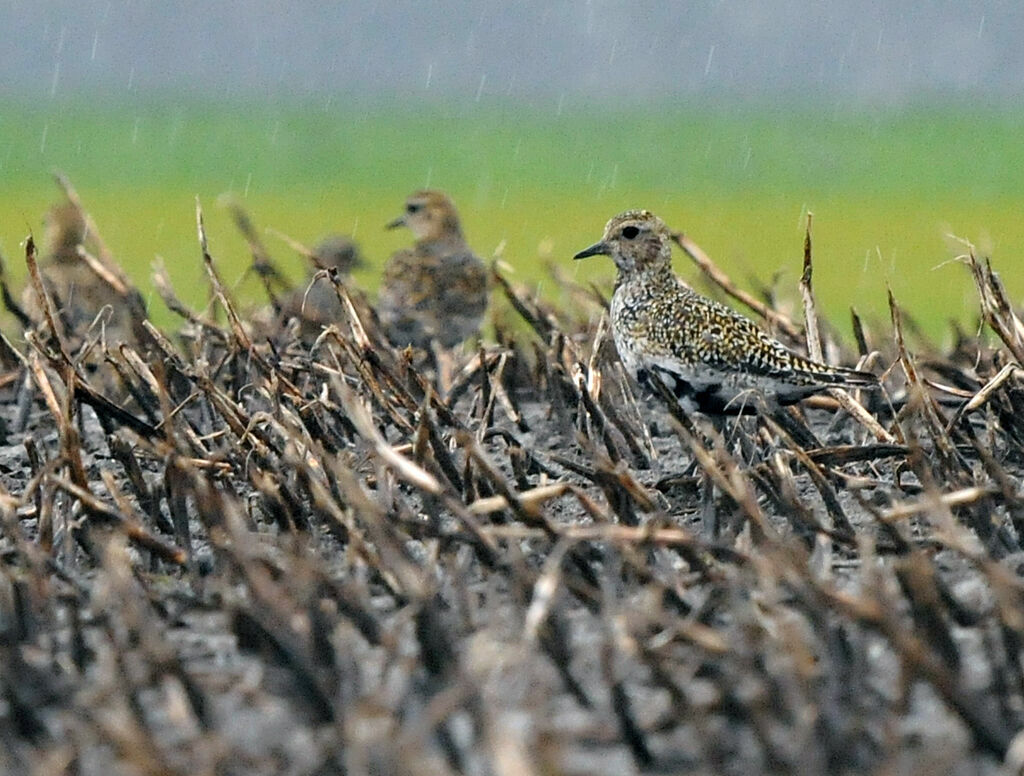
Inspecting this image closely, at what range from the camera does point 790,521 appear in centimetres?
430

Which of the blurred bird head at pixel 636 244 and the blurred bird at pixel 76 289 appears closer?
the blurred bird head at pixel 636 244

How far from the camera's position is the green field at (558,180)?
23.0 m

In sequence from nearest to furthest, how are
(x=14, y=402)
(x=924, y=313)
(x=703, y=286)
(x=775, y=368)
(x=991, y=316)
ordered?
(x=991, y=316), (x=775, y=368), (x=14, y=402), (x=703, y=286), (x=924, y=313)

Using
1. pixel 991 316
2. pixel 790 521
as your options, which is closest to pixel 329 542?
pixel 790 521

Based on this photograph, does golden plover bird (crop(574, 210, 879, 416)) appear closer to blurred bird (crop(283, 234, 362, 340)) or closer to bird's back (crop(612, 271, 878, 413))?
bird's back (crop(612, 271, 878, 413))

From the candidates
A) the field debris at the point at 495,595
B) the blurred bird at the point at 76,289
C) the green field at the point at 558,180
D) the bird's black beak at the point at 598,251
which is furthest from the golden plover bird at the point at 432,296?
the field debris at the point at 495,595

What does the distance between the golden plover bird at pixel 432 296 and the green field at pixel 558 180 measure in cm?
59

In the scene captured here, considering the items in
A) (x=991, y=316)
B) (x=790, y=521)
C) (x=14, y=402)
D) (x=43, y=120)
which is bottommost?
(x=43, y=120)

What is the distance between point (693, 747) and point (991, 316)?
2299mm

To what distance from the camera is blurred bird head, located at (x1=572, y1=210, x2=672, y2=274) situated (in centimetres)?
625

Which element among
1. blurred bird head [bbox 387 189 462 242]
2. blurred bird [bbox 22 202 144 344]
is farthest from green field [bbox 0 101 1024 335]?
blurred bird [bbox 22 202 144 344]

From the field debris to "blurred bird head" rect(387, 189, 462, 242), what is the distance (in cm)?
393

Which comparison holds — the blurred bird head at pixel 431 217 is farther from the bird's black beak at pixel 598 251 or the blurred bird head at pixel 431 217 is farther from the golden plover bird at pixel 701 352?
the golden plover bird at pixel 701 352

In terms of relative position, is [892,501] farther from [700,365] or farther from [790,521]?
[700,365]
